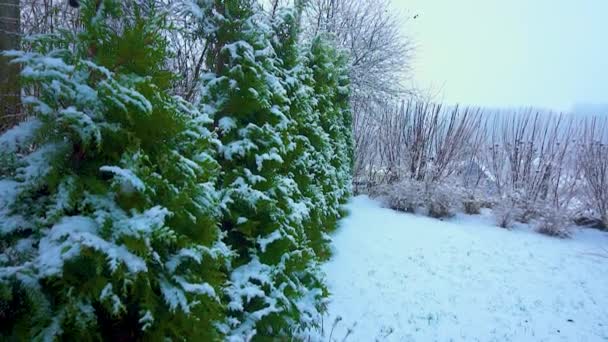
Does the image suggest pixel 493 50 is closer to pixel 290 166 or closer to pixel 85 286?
pixel 290 166

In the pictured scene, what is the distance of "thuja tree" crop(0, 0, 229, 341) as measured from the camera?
1181mm

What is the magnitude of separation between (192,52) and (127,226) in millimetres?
3604

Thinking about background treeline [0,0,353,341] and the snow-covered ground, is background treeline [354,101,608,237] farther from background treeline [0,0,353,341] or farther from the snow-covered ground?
background treeline [0,0,353,341]

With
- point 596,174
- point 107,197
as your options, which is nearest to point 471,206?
point 596,174

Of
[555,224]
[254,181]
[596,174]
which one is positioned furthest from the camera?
[596,174]

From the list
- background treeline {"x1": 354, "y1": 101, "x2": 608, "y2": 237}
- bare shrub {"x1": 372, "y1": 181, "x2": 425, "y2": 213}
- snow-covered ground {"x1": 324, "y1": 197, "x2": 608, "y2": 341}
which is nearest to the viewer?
snow-covered ground {"x1": 324, "y1": 197, "x2": 608, "y2": 341}

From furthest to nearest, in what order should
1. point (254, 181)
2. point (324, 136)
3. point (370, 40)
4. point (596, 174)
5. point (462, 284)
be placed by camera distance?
point (370, 40), point (596, 174), point (324, 136), point (462, 284), point (254, 181)

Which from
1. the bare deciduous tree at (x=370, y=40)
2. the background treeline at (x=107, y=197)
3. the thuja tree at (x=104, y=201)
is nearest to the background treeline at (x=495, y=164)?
the bare deciduous tree at (x=370, y=40)

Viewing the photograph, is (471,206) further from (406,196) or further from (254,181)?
(254,181)

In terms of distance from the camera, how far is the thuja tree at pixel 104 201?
1.18 m

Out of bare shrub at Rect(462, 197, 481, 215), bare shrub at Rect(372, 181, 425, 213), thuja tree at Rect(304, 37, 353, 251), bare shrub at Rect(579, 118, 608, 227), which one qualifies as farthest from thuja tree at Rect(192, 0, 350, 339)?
bare shrub at Rect(579, 118, 608, 227)

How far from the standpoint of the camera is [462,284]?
474cm

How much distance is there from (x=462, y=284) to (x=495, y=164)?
6466 millimetres

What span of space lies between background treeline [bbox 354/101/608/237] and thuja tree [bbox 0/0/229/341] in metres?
8.24
